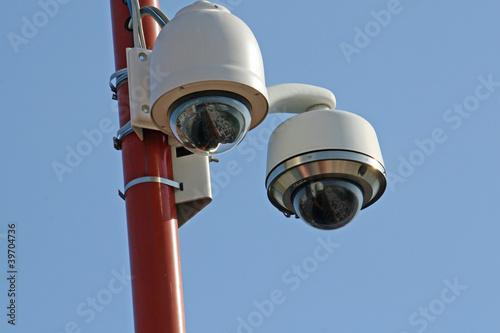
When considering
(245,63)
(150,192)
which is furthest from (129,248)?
(245,63)

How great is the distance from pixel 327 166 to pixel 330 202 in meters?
0.10

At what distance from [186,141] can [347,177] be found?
17.7 inches

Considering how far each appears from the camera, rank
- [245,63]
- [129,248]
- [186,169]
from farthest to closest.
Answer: [186,169] < [129,248] < [245,63]

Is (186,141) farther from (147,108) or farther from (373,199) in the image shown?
(373,199)

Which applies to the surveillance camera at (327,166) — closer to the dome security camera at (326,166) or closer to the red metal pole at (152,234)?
the dome security camera at (326,166)

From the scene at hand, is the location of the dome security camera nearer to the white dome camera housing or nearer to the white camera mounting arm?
the white camera mounting arm

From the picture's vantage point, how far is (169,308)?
7.15 ft

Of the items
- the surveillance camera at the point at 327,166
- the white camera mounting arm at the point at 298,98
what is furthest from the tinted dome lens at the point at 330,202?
the white camera mounting arm at the point at 298,98

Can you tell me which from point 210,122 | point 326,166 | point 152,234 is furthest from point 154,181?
point 326,166

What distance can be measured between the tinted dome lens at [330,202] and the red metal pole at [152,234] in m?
0.35

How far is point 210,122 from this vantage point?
2.14 metres

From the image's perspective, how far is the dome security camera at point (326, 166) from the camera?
7.72ft

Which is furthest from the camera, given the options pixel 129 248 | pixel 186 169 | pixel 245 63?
pixel 186 169

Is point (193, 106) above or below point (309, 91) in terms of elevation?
below
